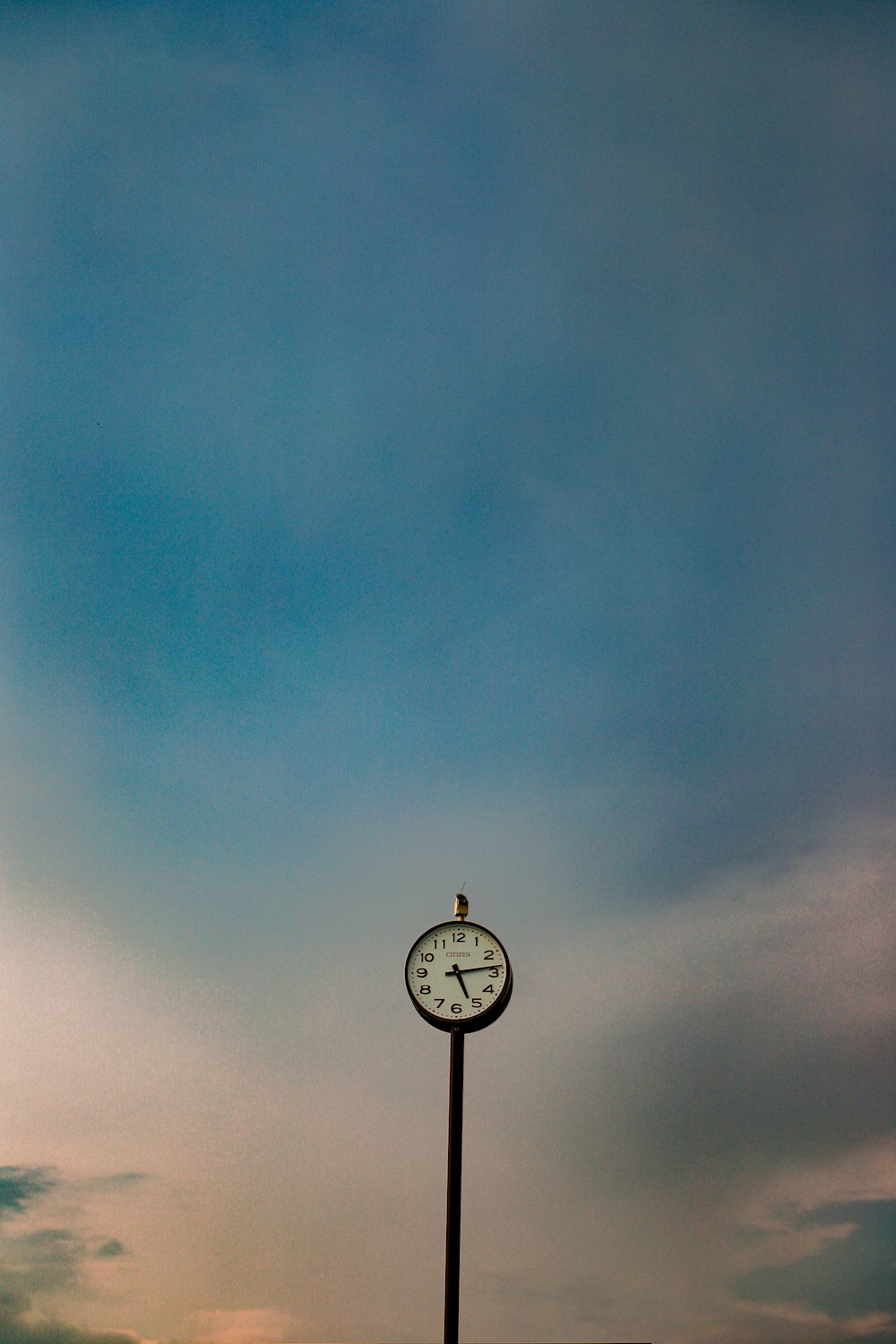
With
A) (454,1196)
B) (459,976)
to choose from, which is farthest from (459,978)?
(454,1196)

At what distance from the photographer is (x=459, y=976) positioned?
5.05 m

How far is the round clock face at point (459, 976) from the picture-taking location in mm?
4965

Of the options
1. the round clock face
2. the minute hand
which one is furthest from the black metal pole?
the minute hand

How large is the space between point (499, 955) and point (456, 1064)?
0.60m

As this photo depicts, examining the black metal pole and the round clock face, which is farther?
the round clock face

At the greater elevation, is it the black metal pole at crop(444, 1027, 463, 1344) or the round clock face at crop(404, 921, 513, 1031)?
the round clock face at crop(404, 921, 513, 1031)

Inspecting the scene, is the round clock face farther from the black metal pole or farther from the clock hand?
the black metal pole

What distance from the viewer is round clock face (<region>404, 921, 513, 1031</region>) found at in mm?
4965

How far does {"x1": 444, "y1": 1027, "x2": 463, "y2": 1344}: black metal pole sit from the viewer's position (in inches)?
177

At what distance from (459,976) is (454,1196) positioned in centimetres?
105

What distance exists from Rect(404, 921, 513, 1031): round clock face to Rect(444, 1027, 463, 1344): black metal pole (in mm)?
115

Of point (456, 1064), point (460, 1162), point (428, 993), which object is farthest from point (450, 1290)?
point (428, 993)

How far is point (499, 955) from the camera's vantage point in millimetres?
5105

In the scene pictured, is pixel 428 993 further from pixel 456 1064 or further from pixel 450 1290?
pixel 450 1290
